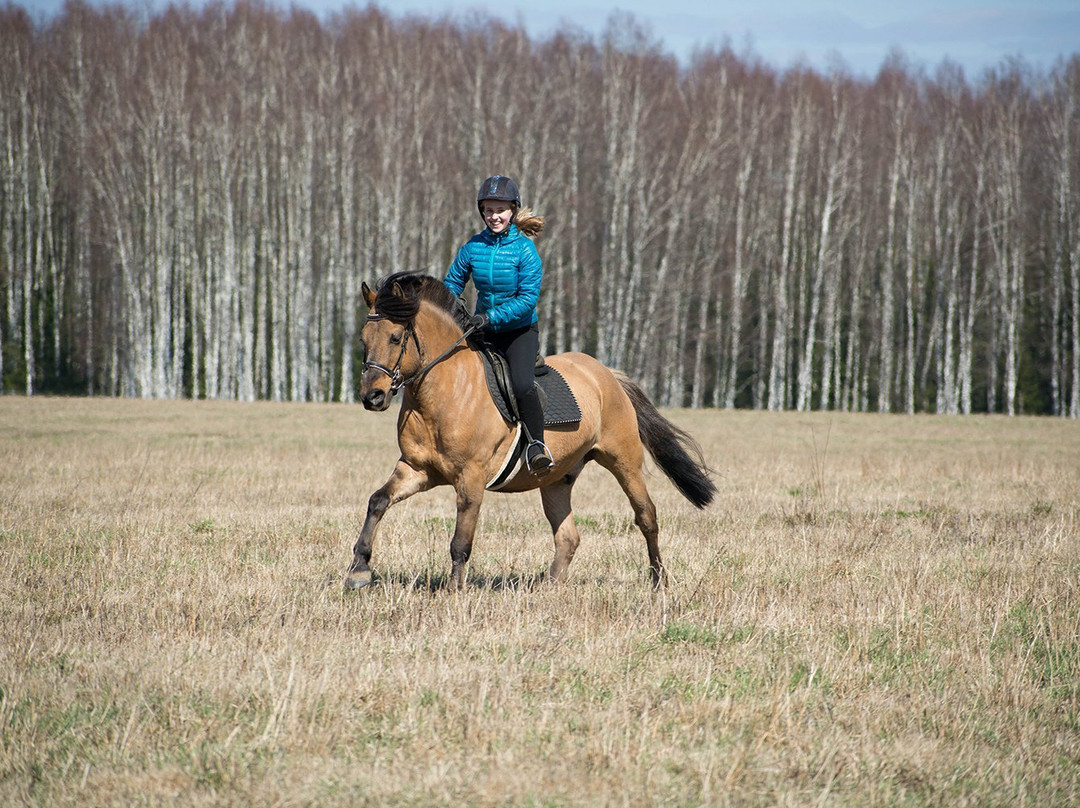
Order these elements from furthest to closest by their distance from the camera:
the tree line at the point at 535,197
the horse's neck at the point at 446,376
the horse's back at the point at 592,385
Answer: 1. the tree line at the point at 535,197
2. the horse's back at the point at 592,385
3. the horse's neck at the point at 446,376

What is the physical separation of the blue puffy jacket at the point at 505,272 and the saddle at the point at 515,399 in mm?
255

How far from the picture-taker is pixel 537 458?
7379 millimetres

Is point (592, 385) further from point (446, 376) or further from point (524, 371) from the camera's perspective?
point (446, 376)

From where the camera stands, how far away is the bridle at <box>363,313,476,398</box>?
6586mm

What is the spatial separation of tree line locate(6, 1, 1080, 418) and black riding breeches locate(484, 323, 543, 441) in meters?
29.1

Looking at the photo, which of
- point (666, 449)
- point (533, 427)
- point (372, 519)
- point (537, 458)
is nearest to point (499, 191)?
point (533, 427)

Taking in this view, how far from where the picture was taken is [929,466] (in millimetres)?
17672

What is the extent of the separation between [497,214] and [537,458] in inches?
68.8

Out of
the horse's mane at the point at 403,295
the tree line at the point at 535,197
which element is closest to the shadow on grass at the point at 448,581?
the horse's mane at the point at 403,295

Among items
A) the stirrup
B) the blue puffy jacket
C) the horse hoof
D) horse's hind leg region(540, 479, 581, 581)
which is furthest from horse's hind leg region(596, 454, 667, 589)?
the horse hoof

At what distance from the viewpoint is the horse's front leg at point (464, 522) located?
708cm

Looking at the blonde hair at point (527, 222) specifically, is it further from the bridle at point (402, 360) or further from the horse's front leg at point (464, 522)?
the horse's front leg at point (464, 522)

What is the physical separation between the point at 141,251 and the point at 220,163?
467 cm

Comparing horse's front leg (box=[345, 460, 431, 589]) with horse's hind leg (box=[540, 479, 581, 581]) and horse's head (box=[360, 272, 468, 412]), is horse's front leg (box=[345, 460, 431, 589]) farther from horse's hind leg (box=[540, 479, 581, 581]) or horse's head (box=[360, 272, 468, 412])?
horse's hind leg (box=[540, 479, 581, 581])
